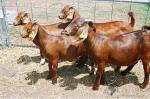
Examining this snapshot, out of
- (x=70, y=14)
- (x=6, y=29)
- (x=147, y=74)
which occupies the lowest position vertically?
(x=147, y=74)

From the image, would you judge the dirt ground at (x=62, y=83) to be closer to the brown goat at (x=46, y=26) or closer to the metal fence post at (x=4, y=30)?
the brown goat at (x=46, y=26)

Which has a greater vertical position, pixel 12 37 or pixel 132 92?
pixel 12 37

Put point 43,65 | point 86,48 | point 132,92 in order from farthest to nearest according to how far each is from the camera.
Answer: point 43,65, point 132,92, point 86,48

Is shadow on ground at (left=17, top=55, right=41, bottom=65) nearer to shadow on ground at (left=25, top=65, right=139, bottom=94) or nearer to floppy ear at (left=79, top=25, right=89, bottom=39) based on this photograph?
shadow on ground at (left=25, top=65, right=139, bottom=94)

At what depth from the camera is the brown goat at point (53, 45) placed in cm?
480

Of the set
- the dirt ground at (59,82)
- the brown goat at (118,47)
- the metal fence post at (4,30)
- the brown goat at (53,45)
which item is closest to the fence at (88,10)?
the metal fence post at (4,30)

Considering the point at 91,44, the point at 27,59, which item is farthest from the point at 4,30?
the point at 91,44

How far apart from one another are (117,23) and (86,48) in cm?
104

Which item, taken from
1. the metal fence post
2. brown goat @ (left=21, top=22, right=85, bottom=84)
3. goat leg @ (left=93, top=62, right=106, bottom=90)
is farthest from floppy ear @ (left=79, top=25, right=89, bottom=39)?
the metal fence post

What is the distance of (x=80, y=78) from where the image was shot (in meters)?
5.64

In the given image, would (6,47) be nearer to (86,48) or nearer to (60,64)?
(60,64)

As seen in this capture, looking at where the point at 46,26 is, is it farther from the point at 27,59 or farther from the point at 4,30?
the point at 4,30

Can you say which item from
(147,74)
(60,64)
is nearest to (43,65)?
(60,64)

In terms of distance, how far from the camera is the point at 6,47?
22.2ft
